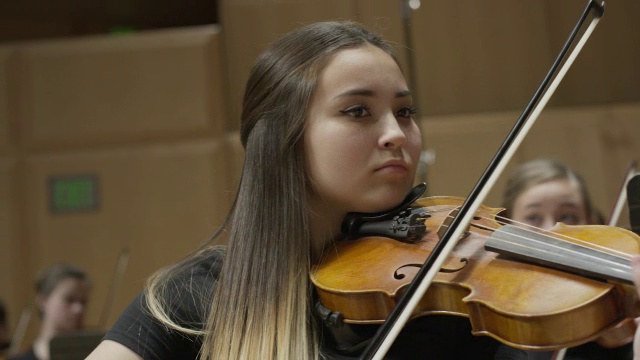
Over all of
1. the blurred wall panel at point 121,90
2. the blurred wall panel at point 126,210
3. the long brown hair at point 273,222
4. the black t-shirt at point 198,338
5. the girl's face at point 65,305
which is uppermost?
the long brown hair at point 273,222

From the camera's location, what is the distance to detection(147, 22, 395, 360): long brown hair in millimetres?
998

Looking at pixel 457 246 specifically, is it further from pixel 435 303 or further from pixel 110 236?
pixel 110 236

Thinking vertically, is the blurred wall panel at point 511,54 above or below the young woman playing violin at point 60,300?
above

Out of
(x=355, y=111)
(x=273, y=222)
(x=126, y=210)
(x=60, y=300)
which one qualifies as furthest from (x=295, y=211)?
(x=126, y=210)

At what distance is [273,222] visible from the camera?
1073 mm

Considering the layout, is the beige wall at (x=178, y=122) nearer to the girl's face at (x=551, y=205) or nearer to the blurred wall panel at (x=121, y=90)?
the blurred wall panel at (x=121, y=90)

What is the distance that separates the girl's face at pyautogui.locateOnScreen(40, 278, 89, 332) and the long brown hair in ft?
6.00

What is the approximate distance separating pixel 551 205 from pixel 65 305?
177cm

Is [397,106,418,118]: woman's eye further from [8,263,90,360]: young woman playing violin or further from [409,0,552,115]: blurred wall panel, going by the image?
[8,263,90,360]: young woman playing violin

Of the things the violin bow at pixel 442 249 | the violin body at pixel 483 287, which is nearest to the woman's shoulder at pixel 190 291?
the violin body at pixel 483 287

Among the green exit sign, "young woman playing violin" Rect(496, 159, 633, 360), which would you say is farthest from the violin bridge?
the green exit sign

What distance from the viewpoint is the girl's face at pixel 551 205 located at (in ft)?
5.40

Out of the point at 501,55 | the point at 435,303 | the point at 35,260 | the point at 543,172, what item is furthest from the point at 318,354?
the point at 35,260

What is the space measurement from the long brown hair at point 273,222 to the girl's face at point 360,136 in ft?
0.07
